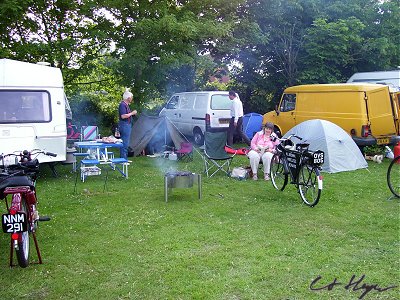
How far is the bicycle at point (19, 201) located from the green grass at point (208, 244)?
256 millimetres

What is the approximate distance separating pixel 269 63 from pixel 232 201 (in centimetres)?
1137

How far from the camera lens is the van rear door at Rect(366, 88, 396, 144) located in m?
10.1

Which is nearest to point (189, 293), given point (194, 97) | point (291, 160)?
point (291, 160)

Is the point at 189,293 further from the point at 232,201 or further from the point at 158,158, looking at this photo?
the point at 158,158

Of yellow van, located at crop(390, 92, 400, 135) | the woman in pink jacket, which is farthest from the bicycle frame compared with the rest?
yellow van, located at crop(390, 92, 400, 135)

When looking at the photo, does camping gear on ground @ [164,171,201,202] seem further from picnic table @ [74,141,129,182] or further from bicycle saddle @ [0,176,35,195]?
bicycle saddle @ [0,176,35,195]

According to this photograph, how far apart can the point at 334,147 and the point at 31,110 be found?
612 cm

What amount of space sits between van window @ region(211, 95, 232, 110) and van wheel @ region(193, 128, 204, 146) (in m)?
0.95

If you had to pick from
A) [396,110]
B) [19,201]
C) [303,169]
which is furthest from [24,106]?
[396,110]

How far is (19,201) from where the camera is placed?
384 cm

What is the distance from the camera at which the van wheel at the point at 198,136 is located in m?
12.7

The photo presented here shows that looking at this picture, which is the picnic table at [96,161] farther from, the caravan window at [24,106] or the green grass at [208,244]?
the caravan window at [24,106]

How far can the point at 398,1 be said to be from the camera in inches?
604

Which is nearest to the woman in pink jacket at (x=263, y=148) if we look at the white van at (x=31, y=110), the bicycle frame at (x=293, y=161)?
A: the bicycle frame at (x=293, y=161)
